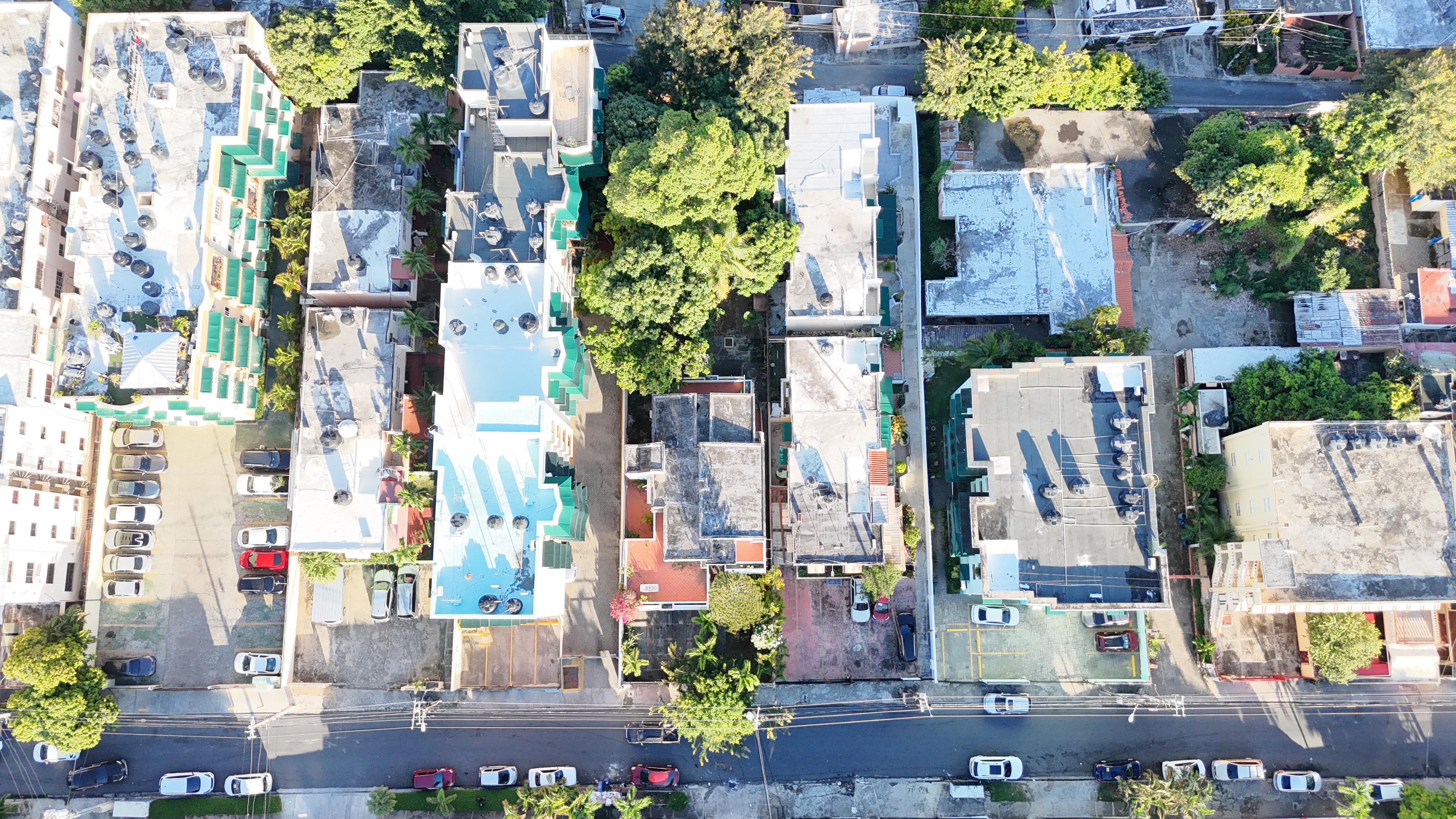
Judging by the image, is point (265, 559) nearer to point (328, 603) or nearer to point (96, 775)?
point (328, 603)

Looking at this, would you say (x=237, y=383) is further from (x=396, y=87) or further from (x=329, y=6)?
(x=329, y=6)

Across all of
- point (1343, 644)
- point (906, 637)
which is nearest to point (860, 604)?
point (906, 637)

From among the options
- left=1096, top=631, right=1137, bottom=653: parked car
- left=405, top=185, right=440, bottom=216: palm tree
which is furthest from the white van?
left=1096, top=631, right=1137, bottom=653: parked car

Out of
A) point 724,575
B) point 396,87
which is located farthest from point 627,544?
point 396,87

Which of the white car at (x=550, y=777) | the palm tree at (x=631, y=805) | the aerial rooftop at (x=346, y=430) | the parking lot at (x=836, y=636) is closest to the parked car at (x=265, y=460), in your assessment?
the aerial rooftop at (x=346, y=430)

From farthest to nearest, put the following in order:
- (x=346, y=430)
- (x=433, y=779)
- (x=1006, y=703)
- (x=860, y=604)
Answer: (x=860, y=604) → (x=1006, y=703) → (x=433, y=779) → (x=346, y=430)
